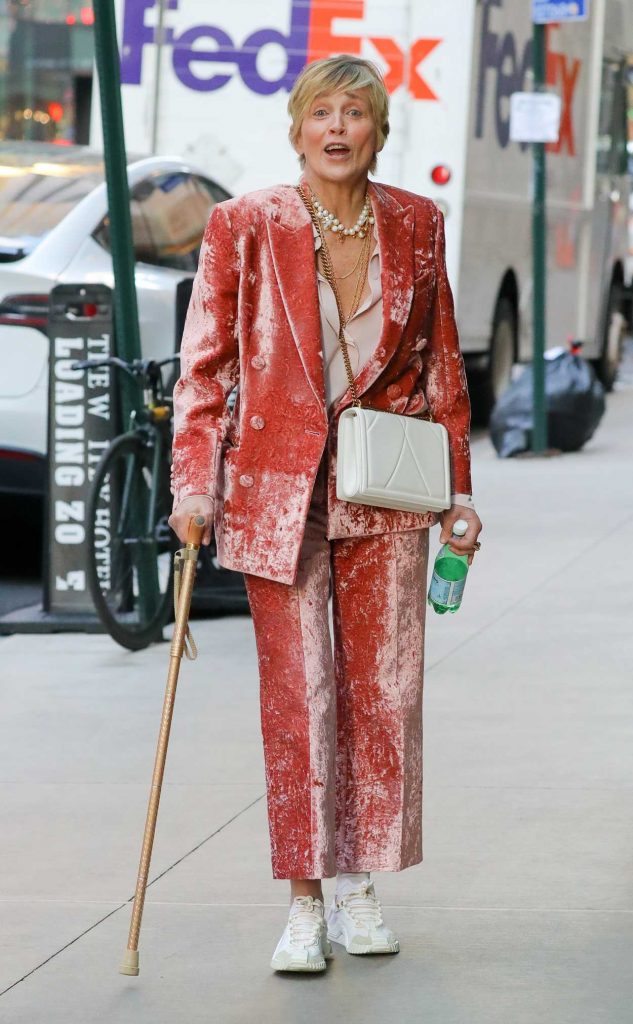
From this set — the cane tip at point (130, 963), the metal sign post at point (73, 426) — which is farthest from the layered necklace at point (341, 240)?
the metal sign post at point (73, 426)

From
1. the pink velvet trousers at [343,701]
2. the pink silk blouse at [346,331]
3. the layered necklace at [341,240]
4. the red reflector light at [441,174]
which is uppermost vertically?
the layered necklace at [341,240]

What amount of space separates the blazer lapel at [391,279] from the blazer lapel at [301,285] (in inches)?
4.1

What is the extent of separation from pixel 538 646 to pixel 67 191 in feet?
10.9

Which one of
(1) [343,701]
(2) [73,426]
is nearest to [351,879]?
(1) [343,701]

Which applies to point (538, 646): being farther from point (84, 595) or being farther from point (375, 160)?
point (375, 160)

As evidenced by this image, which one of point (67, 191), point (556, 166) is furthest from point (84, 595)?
point (556, 166)

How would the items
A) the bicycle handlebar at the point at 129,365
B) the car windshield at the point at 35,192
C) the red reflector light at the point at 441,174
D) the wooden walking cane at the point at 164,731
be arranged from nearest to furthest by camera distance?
the wooden walking cane at the point at 164,731 → the bicycle handlebar at the point at 129,365 → the car windshield at the point at 35,192 → the red reflector light at the point at 441,174

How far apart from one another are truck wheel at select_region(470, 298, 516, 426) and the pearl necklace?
1142 centimetres

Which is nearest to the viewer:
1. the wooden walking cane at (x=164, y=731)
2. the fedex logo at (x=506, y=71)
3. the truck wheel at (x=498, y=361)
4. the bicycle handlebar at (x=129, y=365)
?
the wooden walking cane at (x=164, y=731)

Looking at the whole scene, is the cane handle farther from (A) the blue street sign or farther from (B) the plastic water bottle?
(A) the blue street sign

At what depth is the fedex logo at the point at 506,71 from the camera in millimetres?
14211

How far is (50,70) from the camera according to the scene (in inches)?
1052

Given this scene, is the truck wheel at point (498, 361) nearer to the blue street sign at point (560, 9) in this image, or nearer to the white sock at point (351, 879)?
the blue street sign at point (560, 9)

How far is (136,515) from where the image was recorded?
7.62 meters
